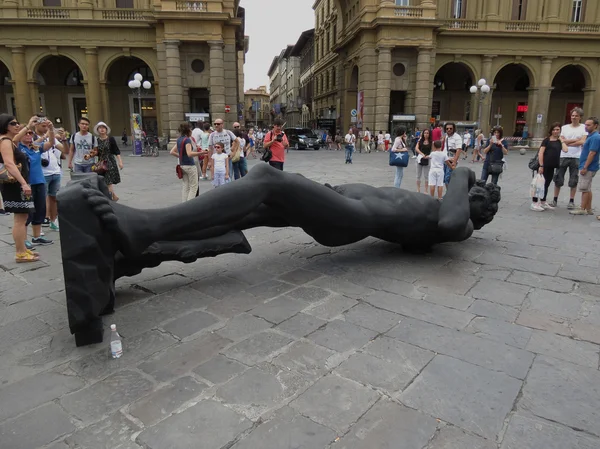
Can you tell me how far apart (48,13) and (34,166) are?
86.7ft

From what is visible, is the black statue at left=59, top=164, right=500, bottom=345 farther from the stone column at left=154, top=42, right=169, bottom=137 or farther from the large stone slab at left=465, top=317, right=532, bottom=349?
the stone column at left=154, top=42, right=169, bottom=137

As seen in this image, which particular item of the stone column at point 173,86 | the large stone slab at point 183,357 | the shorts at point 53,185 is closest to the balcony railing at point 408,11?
the stone column at point 173,86

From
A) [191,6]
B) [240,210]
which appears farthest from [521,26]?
[240,210]

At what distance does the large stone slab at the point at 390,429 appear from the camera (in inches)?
79.5

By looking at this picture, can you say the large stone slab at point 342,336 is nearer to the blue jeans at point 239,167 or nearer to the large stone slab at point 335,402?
the large stone slab at point 335,402

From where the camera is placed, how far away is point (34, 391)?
239 centimetres

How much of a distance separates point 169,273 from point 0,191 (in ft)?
7.42

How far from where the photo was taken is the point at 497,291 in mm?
3908

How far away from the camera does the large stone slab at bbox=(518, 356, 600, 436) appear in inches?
87.0

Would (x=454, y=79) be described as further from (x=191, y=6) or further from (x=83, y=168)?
(x=83, y=168)

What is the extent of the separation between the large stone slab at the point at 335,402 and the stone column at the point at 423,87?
27.3 m

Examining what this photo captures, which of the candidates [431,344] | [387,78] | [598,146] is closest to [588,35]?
[387,78]

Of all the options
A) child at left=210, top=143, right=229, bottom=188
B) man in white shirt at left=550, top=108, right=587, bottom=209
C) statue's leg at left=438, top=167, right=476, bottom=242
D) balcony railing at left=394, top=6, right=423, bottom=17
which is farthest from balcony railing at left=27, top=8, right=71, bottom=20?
statue's leg at left=438, top=167, right=476, bottom=242

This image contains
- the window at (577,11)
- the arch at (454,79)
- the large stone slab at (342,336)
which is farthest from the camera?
the arch at (454,79)
